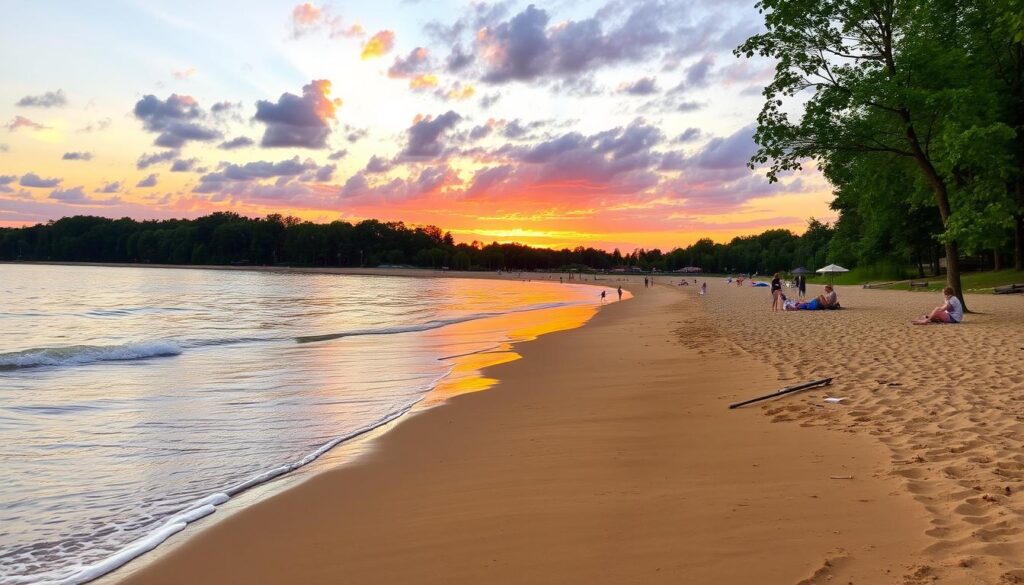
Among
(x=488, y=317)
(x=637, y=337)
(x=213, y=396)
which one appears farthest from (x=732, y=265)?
(x=213, y=396)

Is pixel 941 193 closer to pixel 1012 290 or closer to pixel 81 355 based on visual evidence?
pixel 1012 290

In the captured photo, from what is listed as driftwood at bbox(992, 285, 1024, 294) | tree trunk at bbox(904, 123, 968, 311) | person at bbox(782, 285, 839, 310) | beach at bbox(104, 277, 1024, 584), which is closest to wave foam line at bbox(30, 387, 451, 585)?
beach at bbox(104, 277, 1024, 584)

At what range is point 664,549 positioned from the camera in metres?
3.87

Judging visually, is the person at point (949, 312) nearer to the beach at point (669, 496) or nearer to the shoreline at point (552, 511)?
the beach at point (669, 496)

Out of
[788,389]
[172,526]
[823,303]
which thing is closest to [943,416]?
[788,389]

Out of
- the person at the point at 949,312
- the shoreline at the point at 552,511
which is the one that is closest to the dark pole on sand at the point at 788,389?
the shoreline at the point at 552,511

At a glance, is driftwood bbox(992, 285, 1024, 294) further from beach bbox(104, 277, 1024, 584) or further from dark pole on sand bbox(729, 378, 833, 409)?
dark pole on sand bbox(729, 378, 833, 409)

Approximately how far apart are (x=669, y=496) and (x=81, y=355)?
16.8 metres

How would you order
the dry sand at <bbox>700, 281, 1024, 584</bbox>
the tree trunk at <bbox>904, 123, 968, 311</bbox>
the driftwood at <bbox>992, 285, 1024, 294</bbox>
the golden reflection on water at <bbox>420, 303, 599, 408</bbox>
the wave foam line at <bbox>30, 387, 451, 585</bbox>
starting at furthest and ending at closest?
the driftwood at <bbox>992, 285, 1024, 294</bbox> → the tree trunk at <bbox>904, 123, 968, 311</bbox> → the golden reflection on water at <bbox>420, 303, 599, 408</bbox> → the wave foam line at <bbox>30, 387, 451, 585</bbox> → the dry sand at <bbox>700, 281, 1024, 584</bbox>

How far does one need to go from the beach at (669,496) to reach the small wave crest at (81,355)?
37.5 feet

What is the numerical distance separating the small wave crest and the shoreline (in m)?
12.0

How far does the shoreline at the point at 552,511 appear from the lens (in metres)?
3.79

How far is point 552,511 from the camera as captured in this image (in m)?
4.70

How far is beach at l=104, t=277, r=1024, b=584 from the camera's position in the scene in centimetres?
368
